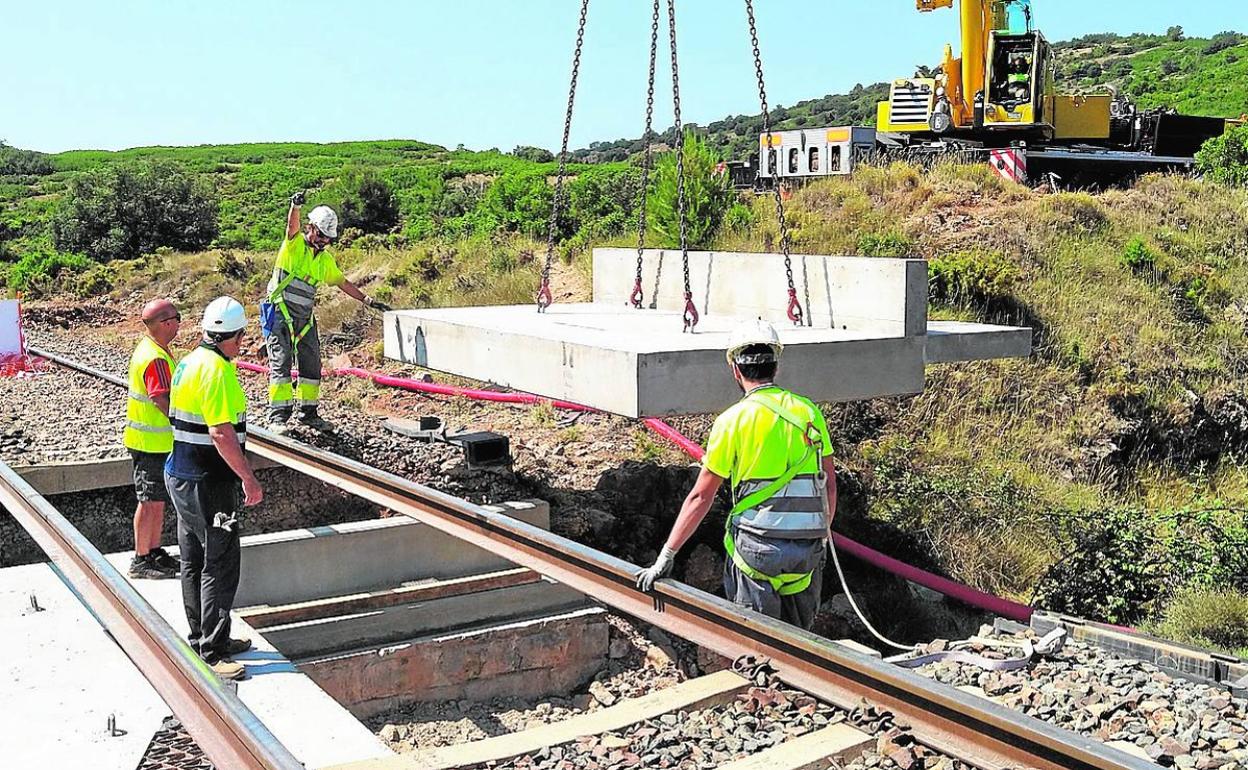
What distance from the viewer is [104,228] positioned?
3606 cm

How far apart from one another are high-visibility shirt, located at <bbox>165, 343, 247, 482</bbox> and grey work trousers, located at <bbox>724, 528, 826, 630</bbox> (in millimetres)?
2642

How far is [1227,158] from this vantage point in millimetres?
21125

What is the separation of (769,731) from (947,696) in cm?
108

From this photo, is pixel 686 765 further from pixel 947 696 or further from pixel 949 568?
pixel 949 568

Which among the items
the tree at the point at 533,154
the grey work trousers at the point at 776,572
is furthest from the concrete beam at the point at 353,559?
the tree at the point at 533,154

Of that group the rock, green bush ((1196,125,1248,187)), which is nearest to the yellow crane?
green bush ((1196,125,1248,187))

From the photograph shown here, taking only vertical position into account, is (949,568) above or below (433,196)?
below

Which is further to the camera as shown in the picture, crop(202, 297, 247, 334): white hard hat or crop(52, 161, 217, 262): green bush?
crop(52, 161, 217, 262): green bush

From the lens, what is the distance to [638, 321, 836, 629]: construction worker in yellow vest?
5355 mm

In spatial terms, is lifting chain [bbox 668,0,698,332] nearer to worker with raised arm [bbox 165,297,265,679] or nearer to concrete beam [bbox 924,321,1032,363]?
concrete beam [bbox 924,321,1032,363]

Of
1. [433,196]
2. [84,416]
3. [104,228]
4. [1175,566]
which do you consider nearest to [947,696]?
[1175,566]

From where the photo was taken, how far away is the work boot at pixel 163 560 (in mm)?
8070

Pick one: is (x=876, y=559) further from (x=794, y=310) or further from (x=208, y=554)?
(x=208, y=554)

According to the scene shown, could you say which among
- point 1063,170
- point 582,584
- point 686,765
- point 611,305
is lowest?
point 686,765
